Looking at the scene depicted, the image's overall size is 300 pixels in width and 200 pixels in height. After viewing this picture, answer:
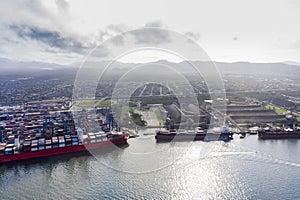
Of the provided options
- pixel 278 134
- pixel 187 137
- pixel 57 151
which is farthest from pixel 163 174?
pixel 278 134

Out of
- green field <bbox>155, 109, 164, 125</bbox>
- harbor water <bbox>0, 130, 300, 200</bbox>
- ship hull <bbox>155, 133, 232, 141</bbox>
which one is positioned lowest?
harbor water <bbox>0, 130, 300, 200</bbox>

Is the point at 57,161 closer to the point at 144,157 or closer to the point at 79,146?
the point at 79,146

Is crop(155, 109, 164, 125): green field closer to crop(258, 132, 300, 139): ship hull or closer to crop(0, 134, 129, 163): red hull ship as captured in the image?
crop(0, 134, 129, 163): red hull ship

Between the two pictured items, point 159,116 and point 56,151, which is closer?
point 56,151

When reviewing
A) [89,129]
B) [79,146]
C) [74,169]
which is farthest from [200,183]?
[89,129]

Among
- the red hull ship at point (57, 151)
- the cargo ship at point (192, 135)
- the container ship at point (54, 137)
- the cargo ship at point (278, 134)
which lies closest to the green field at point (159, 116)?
the cargo ship at point (192, 135)

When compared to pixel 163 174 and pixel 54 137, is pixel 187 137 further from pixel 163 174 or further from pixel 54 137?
pixel 54 137

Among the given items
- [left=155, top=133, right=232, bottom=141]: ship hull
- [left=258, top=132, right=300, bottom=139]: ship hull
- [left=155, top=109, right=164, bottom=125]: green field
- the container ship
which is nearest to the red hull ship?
the container ship
